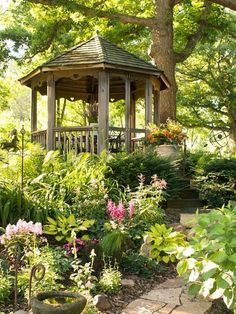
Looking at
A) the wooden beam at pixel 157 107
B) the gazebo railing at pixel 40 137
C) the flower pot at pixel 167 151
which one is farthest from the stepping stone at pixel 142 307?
the wooden beam at pixel 157 107

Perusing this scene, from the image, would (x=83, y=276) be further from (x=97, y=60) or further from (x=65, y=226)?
(x=97, y=60)

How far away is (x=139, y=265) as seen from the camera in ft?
15.8

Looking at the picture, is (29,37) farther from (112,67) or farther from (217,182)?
(217,182)

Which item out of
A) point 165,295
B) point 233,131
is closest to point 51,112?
point 165,295

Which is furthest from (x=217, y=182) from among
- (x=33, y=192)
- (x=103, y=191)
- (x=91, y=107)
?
(x=91, y=107)

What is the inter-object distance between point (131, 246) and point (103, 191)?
3.10 feet

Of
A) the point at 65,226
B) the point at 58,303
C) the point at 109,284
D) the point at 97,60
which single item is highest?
the point at 97,60

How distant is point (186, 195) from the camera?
9.14 m

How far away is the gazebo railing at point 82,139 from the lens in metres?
10.3

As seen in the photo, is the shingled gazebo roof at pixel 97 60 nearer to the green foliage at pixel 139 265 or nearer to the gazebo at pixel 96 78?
the gazebo at pixel 96 78

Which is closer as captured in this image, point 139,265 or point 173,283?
point 173,283

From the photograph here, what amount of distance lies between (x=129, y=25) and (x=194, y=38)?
240cm

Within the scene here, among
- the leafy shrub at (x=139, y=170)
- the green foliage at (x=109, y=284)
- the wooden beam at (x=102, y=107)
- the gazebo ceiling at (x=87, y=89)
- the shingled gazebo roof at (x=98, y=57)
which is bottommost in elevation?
the green foliage at (x=109, y=284)

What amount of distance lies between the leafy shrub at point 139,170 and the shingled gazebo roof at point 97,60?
2765 millimetres
